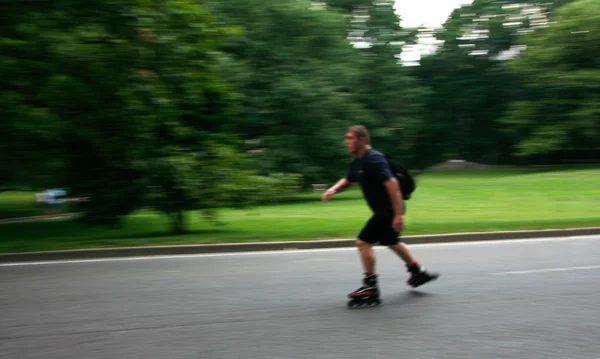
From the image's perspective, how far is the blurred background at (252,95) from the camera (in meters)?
13.7

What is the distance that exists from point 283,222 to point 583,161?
45.7 m

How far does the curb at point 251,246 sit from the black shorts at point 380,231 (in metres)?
5.10

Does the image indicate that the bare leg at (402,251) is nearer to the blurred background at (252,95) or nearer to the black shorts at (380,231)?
the black shorts at (380,231)

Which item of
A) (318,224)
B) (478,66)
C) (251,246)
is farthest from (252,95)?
(478,66)

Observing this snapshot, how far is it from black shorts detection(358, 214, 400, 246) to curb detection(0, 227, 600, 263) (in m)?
5.10

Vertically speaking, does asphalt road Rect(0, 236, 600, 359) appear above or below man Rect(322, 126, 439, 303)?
below

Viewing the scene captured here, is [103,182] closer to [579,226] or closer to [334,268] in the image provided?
[334,268]

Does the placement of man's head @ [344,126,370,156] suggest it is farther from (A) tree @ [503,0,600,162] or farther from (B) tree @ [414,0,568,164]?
(B) tree @ [414,0,568,164]

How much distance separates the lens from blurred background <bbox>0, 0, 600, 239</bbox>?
13.7 meters

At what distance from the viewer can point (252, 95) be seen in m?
31.4

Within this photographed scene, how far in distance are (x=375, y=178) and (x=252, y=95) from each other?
2461cm

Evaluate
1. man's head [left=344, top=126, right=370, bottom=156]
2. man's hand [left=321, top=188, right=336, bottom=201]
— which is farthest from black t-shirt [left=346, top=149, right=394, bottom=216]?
man's hand [left=321, top=188, right=336, bottom=201]

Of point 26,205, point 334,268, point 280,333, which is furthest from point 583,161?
point 280,333

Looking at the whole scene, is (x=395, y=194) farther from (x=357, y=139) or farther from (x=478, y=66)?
(x=478, y=66)
